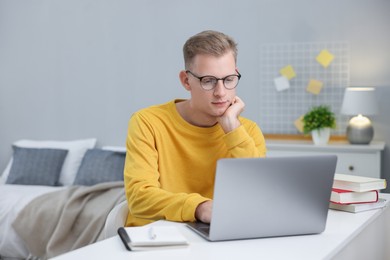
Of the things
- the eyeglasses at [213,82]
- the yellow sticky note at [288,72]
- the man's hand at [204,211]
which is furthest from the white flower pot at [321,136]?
the man's hand at [204,211]

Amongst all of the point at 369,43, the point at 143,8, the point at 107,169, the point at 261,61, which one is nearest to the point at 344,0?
the point at 369,43

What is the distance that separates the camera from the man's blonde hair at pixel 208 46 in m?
1.95

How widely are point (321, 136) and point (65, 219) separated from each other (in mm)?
1649

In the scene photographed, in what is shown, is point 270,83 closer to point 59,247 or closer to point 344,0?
point 344,0

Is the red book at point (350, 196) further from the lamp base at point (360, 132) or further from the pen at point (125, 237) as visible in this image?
the lamp base at point (360, 132)

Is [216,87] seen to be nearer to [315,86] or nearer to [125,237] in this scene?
[125,237]

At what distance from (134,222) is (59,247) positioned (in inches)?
72.1

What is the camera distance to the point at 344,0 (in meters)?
4.10

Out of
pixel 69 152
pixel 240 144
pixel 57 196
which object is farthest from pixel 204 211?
pixel 69 152

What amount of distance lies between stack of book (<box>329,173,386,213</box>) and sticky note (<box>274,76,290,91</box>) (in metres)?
2.29

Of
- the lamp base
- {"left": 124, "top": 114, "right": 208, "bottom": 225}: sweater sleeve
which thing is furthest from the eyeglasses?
the lamp base

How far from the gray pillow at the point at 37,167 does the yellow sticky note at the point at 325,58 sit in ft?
6.55

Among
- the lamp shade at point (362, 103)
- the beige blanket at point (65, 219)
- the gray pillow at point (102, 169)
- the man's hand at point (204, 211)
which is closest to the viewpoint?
the man's hand at point (204, 211)

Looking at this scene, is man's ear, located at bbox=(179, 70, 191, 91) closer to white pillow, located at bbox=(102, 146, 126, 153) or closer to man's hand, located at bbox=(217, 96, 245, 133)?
man's hand, located at bbox=(217, 96, 245, 133)
